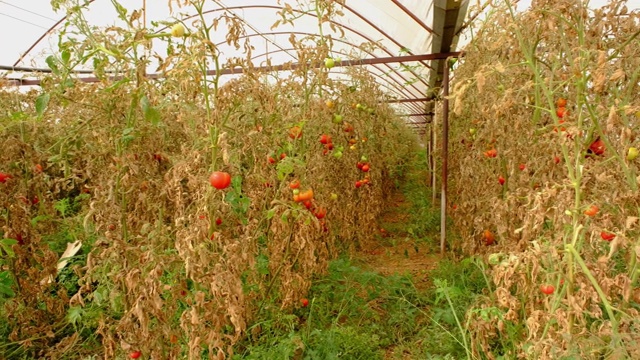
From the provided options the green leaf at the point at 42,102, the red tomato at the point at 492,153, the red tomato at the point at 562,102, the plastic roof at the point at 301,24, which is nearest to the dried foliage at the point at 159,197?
the green leaf at the point at 42,102

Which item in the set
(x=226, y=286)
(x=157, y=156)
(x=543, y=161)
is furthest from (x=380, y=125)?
(x=226, y=286)

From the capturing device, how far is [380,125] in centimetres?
498

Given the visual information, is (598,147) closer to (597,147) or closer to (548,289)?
(597,147)

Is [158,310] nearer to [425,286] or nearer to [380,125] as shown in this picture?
[425,286]

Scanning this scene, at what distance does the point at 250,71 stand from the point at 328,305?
1.79 meters

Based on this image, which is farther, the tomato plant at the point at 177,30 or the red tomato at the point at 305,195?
the red tomato at the point at 305,195

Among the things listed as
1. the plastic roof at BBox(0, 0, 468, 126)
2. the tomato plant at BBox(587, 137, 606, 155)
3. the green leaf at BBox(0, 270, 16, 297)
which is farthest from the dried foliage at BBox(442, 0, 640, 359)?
the green leaf at BBox(0, 270, 16, 297)

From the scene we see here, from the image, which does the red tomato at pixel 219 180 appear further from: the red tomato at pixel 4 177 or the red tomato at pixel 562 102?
the red tomato at pixel 562 102

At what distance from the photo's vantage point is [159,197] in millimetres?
2168

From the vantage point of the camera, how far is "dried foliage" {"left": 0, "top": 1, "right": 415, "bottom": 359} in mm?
1780

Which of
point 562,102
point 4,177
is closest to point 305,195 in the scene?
point 562,102

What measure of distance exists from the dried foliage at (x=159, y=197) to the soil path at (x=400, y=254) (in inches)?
46.5

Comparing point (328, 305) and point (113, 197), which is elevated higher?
point (113, 197)

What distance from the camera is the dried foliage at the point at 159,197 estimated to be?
178 centimetres
